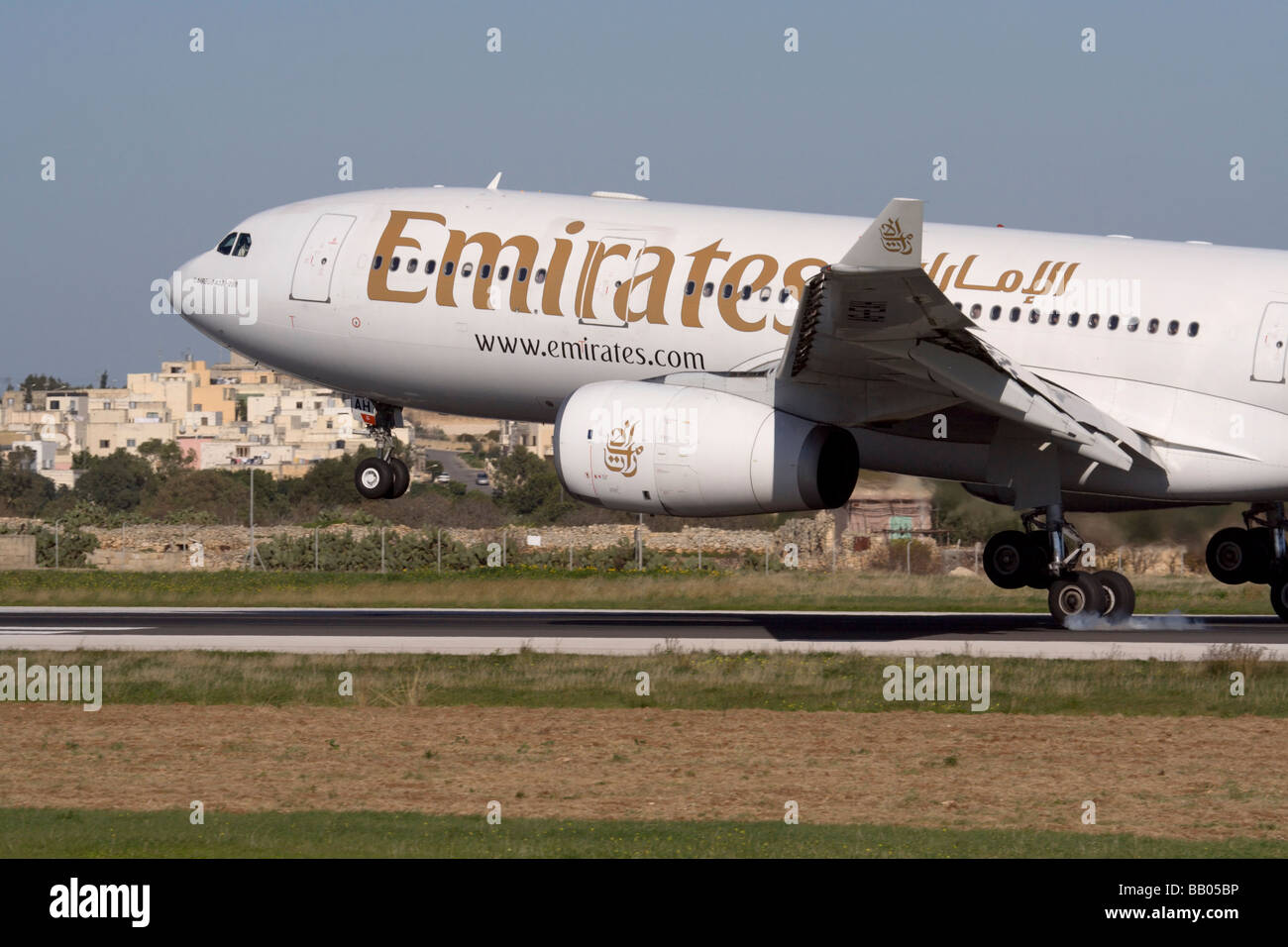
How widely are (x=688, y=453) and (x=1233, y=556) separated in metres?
11.0

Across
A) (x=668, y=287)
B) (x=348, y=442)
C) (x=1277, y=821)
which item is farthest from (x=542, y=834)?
(x=348, y=442)

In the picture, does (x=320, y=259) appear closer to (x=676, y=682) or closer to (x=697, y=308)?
(x=697, y=308)

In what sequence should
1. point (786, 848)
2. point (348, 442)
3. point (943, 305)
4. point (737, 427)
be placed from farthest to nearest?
point (348, 442), point (737, 427), point (943, 305), point (786, 848)

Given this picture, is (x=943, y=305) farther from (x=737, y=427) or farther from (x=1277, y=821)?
(x=1277, y=821)

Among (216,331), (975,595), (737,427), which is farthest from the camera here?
(975,595)

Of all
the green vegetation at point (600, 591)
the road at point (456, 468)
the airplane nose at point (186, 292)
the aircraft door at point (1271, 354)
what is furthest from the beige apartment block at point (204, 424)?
the aircraft door at point (1271, 354)

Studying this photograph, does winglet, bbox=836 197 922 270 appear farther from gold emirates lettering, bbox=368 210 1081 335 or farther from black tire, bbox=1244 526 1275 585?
black tire, bbox=1244 526 1275 585

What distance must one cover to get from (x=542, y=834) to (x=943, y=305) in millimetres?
11515

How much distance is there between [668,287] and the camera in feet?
91.2

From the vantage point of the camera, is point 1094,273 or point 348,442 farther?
point 348,442

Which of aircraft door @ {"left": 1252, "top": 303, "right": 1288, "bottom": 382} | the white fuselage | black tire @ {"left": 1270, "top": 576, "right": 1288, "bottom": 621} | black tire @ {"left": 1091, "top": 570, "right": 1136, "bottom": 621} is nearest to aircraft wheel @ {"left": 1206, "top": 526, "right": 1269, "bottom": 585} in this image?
black tire @ {"left": 1270, "top": 576, "right": 1288, "bottom": 621}

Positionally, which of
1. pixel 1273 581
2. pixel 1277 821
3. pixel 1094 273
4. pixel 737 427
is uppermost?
pixel 1094 273

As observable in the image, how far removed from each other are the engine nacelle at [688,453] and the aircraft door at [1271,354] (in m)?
7.07
